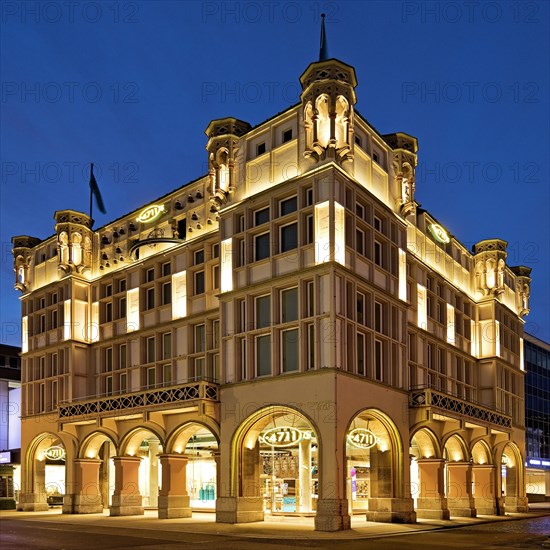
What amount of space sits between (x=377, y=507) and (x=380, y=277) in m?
10.8

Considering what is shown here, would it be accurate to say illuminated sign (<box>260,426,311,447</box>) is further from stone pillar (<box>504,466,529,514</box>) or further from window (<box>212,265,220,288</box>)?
stone pillar (<box>504,466,529,514</box>)

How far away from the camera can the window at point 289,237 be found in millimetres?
36125

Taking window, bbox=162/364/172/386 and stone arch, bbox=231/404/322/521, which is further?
window, bbox=162/364/172/386

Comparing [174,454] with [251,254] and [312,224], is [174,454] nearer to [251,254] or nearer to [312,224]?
[251,254]

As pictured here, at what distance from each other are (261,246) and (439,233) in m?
16.2

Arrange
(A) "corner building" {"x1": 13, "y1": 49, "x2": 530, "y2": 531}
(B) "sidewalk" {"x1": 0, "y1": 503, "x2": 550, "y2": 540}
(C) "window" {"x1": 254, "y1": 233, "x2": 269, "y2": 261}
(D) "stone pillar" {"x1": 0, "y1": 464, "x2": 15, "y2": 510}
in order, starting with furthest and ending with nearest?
(D) "stone pillar" {"x1": 0, "y1": 464, "x2": 15, "y2": 510} → (C) "window" {"x1": 254, "y1": 233, "x2": 269, "y2": 261} → (A) "corner building" {"x1": 13, "y1": 49, "x2": 530, "y2": 531} → (B) "sidewalk" {"x1": 0, "y1": 503, "x2": 550, "y2": 540}

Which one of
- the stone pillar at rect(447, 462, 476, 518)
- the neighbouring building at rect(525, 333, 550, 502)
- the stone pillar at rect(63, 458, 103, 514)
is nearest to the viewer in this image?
the stone pillar at rect(447, 462, 476, 518)

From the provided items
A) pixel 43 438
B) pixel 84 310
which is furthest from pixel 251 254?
pixel 43 438

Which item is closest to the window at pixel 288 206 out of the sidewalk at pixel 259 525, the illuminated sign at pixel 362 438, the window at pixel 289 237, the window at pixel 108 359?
the window at pixel 289 237

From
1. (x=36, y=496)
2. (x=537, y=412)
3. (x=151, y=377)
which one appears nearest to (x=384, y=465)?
(x=151, y=377)

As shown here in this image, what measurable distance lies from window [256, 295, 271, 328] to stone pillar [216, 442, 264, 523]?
562 cm

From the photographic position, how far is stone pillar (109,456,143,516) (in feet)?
137

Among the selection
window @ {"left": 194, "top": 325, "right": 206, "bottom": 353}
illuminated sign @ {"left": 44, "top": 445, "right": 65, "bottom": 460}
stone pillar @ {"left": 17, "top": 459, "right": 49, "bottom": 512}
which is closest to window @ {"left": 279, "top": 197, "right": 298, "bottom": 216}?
window @ {"left": 194, "top": 325, "right": 206, "bottom": 353}

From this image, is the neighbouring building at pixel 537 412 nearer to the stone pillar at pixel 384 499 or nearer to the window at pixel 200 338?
the stone pillar at pixel 384 499
